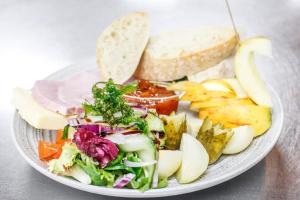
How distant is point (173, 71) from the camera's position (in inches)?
93.0

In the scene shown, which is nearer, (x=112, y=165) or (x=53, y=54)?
(x=112, y=165)

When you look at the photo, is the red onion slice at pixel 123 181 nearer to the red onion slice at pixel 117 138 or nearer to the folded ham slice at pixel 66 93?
the red onion slice at pixel 117 138

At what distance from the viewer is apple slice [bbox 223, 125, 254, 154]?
5.97 ft

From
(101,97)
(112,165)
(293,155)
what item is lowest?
(293,155)

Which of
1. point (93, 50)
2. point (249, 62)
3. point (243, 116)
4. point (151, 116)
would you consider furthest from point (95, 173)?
point (93, 50)

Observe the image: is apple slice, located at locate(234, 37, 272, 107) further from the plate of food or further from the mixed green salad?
the mixed green salad

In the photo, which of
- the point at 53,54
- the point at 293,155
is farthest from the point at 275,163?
the point at 53,54

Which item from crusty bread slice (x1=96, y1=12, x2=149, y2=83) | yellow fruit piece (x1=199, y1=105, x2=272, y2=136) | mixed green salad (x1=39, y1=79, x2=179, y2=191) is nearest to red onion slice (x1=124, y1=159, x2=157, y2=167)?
mixed green salad (x1=39, y1=79, x2=179, y2=191)

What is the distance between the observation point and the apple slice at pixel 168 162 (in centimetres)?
168

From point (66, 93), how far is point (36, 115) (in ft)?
0.63

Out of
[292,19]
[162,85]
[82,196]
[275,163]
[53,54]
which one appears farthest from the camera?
[292,19]

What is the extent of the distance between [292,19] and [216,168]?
1.55 m

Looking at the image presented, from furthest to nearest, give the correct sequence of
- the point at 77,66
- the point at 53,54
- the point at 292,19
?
the point at 292,19, the point at 53,54, the point at 77,66

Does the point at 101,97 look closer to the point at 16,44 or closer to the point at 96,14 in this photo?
the point at 16,44
